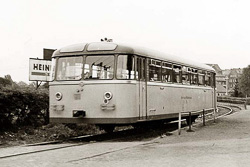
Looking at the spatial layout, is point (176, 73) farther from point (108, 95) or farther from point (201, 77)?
point (108, 95)

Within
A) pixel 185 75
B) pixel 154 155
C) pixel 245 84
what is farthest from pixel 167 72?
pixel 245 84

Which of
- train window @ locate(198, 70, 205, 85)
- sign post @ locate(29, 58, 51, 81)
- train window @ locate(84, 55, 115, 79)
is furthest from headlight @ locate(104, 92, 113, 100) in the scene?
train window @ locate(198, 70, 205, 85)

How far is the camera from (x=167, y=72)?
15.5 m

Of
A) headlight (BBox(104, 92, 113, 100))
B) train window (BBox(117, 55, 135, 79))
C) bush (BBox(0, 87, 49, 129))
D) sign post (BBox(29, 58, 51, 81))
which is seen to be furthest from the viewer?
sign post (BBox(29, 58, 51, 81))

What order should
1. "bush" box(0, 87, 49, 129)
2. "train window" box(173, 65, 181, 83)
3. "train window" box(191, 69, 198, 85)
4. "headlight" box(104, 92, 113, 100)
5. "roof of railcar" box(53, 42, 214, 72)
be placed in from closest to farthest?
"headlight" box(104, 92, 113, 100) < "roof of railcar" box(53, 42, 214, 72) < "bush" box(0, 87, 49, 129) < "train window" box(173, 65, 181, 83) < "train window" box(191, 69, 198, 85)

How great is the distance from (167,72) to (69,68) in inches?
160

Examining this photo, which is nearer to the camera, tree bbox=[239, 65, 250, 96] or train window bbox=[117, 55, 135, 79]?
train window bbox=[117, 55, 135, 79]

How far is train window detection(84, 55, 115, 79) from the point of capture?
41.7 ft

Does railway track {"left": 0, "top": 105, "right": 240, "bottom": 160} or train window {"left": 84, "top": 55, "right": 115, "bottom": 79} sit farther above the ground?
train window {"left": 84, "top": 55, "right": 115, "bottom": 79}

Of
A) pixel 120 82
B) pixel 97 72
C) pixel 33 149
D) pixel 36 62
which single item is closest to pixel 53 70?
pixel 97 72

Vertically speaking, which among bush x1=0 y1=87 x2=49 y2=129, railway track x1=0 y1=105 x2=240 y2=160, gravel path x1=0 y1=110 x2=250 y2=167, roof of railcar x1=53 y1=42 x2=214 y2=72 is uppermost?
roof of railcar x1=53 y1=42 x2=214 y2=72

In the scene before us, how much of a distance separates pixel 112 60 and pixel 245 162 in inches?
235

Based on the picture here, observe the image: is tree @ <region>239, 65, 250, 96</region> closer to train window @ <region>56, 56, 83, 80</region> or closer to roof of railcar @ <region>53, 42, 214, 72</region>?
roof of railcar @ <region>53, 42, 214, 72</region>

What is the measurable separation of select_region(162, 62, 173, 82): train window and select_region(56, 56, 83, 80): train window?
3.54m
